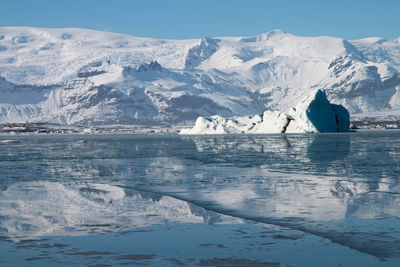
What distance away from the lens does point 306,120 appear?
329ft

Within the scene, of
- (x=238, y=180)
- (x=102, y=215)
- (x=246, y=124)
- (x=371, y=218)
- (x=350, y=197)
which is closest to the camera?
(x=371, y=218)

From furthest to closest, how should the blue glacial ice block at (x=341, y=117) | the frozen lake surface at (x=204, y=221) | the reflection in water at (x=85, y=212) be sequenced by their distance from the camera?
the blue glacial ice block at (x=341, y=117), the reflection in water at (x=85, y=212), the frozen lake surface at (x=204, y=221)

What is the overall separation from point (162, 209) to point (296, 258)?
18.6 feet

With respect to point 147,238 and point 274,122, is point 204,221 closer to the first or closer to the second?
point 147,238

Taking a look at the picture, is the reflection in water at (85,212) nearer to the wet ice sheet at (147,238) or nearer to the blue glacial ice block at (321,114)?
the wet ice sheet at (147,238)

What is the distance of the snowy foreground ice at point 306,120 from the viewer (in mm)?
98562

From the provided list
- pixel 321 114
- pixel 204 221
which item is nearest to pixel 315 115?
pixel 321 114

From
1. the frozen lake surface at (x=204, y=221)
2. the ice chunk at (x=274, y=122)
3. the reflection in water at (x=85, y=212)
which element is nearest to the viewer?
the frozen lake surface at (x=204, y=221)

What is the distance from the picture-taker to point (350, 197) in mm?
15227

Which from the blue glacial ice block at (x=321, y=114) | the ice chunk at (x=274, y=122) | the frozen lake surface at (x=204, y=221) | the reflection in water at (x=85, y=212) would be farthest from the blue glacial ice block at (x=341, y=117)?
the reflection in water at (x=85, y=212)

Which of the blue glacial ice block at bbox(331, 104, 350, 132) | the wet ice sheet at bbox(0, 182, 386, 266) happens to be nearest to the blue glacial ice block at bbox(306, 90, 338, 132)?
the blue glacial ice block at bbox(331, 104, 350, 132)

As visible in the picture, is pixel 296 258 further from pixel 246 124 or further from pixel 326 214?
pixel 246 124

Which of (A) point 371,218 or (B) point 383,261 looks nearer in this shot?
(B) point 383,261

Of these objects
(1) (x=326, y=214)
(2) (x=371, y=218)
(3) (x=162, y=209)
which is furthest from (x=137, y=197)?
(2) (x=371, y=218)
